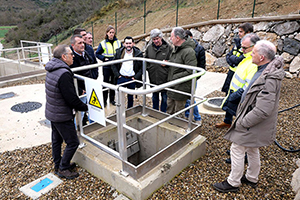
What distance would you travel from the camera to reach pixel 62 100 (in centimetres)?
267

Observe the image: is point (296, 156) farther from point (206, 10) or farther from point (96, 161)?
point (206, 10)

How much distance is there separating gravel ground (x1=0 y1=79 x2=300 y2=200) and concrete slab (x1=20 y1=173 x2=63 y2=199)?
6 centimetres

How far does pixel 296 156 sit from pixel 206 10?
11.5 meters

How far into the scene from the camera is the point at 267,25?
787cm

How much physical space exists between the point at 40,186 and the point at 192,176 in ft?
6.27

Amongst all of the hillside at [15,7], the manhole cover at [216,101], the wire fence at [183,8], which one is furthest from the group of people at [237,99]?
the hillside at [15,7]

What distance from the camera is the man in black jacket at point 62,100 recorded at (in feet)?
8.52

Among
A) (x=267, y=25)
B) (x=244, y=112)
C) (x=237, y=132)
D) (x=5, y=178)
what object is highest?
(x=267, y=25)

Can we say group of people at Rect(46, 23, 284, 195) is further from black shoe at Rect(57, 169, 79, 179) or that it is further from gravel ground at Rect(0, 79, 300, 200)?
gravel ground at Rect(0, 79, 300, 200)

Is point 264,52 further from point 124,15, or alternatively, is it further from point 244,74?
point 124,15

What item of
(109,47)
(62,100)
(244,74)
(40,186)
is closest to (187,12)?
(109,47)

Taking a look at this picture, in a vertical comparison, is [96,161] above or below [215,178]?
above

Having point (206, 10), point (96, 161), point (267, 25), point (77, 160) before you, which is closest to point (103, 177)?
point (96, 161)

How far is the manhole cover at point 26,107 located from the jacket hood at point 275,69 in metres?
5.06
